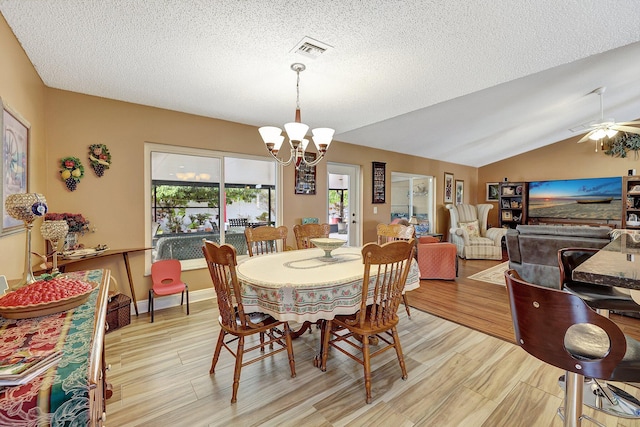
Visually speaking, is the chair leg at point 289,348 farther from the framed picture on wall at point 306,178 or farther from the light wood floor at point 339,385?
the framed picture on wall at point 306,178

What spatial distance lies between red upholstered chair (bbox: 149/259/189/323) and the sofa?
13.9ft

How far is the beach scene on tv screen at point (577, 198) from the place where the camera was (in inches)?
258

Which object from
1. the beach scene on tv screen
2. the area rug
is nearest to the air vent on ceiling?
the area rug

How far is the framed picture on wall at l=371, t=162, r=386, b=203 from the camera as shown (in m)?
5.52

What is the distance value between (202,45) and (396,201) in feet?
18.4

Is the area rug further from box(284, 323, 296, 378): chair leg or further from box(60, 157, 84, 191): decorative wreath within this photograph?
box(60, 157, 84, 191): decorative wreath

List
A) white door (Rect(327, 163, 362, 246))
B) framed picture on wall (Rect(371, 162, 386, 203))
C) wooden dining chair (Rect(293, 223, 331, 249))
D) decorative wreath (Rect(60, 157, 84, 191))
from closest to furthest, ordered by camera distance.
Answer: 1. decorative wreath (Rect(60, 157, 84, 191))
2. wooden dining chair (Rect(293, 223, 331, 249))
3. white door (Rect(327, 163, 362, 246))
4. framed picture on wall (Rect(371, 162, 386, 203))

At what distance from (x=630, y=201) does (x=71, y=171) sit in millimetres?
10103

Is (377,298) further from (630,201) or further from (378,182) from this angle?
(630,201)

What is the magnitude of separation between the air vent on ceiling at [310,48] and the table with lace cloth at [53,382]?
2016 mm

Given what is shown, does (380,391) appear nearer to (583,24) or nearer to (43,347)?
(43,347)

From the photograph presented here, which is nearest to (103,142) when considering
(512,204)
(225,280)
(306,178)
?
(225,280)

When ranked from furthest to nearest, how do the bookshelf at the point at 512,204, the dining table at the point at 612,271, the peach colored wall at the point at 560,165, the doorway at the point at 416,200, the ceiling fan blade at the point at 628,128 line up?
the bookshelf at the point at 512,204
the doorway at the point at 416,200
the peach colored wall at the point at 560,165
the ceiling fan blade at the point at 628,128
the dining table at the point at 612,271

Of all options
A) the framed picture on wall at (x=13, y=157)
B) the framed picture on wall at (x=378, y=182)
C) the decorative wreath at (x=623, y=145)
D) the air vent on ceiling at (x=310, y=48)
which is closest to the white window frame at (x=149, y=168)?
the framed picture on wall at (x=13, y=157)
